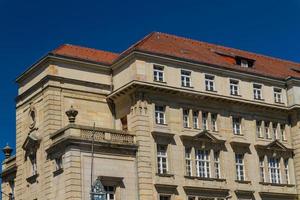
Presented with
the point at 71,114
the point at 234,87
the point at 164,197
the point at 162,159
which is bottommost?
the point at 164,197

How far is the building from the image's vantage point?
158 feet

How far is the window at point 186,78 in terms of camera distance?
52.7m

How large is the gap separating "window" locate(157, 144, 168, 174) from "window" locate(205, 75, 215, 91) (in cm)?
649

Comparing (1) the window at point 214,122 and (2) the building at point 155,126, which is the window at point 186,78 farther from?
(1) the window at point 214,122

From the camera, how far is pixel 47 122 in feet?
165

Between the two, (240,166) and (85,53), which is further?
(85,53)

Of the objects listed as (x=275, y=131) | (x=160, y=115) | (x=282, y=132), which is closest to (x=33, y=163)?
(x=160, y=115)

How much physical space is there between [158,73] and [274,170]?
500 inches

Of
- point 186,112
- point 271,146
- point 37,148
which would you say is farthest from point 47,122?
point 271,146

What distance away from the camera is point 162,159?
50031 mm

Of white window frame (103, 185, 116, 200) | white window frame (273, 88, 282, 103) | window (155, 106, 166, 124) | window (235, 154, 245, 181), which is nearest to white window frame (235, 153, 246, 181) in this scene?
window (235, 154, 245, 181)

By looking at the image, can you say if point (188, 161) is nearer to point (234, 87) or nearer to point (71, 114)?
point (234, 87)

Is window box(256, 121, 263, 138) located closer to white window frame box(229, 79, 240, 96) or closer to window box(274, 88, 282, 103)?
window box(274, 88, 282, 103)

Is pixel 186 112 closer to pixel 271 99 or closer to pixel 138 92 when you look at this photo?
pixel 138 92
